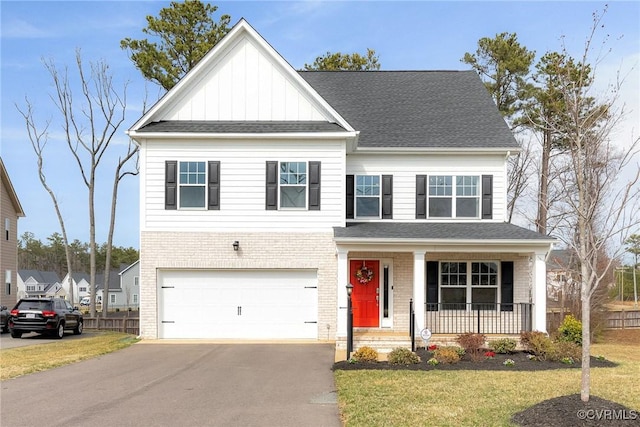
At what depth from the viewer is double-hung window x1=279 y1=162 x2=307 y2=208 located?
1983cm

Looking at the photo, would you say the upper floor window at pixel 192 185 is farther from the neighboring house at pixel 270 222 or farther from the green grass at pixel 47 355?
the green grass at pixel 47 355

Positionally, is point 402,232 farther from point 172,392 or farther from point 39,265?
point 39,265

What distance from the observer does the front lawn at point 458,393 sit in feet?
30.3

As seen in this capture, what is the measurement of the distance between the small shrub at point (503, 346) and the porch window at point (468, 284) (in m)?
3.66

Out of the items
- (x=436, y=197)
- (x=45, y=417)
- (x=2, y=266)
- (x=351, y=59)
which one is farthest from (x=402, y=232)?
(x=2, y=266)

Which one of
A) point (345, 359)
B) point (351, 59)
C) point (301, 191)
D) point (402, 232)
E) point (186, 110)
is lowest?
point (345, 359)

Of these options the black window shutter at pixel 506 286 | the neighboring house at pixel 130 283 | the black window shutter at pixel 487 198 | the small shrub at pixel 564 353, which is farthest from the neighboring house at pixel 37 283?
the small shrub at pixel 564 353

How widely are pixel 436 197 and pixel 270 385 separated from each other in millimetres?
10371

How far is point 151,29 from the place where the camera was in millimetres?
35000

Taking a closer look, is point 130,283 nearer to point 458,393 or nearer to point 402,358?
point 402,358

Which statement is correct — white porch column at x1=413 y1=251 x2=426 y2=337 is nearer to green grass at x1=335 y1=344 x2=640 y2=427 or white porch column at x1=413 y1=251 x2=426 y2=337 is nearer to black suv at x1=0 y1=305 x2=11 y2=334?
green grass at x1=335 y1=344 x2=640 y2=427

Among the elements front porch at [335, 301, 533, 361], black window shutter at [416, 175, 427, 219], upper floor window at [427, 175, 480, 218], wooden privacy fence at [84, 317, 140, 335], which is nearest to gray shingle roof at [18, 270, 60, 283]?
wooden privacy fence at [84, 317, 140, 335]

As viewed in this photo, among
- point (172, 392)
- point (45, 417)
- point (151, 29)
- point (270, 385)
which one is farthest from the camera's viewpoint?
point (151, 29)

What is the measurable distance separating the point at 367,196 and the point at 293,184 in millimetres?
2522
